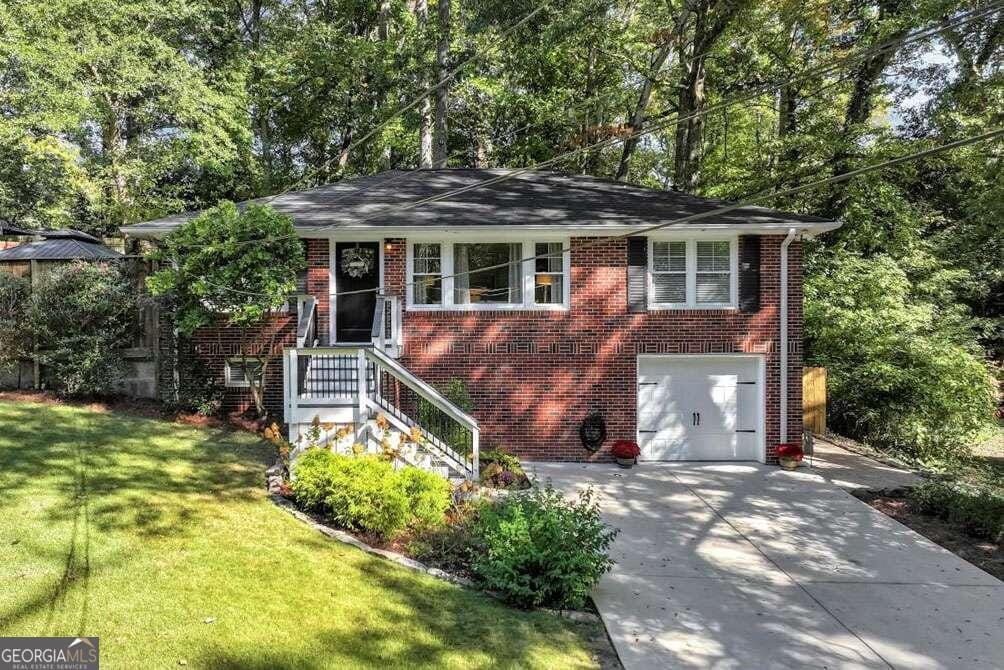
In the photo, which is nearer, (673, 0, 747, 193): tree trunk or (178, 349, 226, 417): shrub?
(178, 349, 226, 417): shrub

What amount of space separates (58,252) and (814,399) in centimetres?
1569

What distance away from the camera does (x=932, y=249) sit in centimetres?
1555

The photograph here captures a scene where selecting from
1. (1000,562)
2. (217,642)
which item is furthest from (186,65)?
(1000,562)

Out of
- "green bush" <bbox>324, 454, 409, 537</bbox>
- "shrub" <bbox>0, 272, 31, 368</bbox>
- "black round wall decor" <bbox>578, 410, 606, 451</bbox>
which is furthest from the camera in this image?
"black round wall decor" <bbox>578, 410, 606, 451</bbox>

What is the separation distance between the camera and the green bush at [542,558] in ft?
16.2

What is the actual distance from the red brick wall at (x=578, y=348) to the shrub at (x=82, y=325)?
16.1ft

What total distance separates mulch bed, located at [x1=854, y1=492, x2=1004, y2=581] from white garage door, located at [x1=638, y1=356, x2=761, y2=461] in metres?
2.30

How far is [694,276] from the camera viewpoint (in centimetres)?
1028

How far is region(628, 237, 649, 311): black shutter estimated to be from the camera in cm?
1016

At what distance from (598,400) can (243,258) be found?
6374 mm

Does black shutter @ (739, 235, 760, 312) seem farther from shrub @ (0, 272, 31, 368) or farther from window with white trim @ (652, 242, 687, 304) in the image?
shrub @ (0, 272, 31, 368)

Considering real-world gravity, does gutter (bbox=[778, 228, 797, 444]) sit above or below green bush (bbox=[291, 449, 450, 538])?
above

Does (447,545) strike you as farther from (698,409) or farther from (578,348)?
(698,409)

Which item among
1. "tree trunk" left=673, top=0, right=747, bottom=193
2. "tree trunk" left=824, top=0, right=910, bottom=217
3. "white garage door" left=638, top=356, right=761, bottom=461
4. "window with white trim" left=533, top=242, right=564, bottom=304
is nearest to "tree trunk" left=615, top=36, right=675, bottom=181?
"tree trunk" left=673, top=0, right=747, bottom=193
